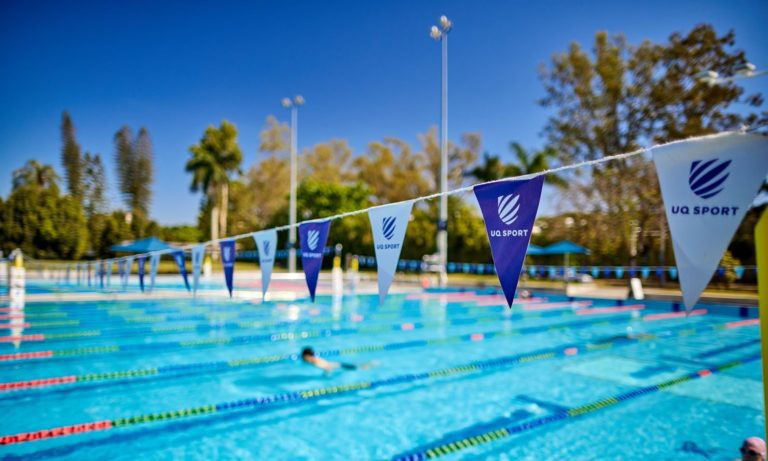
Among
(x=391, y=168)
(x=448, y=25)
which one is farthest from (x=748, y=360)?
(x=391, y=168)

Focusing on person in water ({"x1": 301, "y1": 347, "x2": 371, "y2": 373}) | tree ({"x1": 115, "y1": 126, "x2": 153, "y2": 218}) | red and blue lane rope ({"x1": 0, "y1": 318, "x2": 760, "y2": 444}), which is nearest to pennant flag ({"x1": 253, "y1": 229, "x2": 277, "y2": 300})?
red and blue lane rope ({"x1": 0, "y1": 318, "x2": 760, "y2": 444})

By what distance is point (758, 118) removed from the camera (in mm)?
19062

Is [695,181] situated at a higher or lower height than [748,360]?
higher

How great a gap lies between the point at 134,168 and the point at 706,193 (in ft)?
149

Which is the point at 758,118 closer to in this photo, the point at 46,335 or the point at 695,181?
the point at 695,181

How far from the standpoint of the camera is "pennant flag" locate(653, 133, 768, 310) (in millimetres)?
2047

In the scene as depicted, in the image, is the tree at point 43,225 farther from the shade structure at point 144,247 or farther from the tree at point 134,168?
the shade structure at point 144,247

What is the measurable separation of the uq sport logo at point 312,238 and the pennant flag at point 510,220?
91.7 inches

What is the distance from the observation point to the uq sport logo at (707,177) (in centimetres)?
212

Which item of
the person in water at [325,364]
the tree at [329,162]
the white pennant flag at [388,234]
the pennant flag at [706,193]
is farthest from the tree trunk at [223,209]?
the pennant flag at [706,193]

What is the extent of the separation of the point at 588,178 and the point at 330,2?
A: 1555 cm

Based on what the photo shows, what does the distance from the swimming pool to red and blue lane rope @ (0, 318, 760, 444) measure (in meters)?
0.03

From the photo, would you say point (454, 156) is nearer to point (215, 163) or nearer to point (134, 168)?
point (215, 163)

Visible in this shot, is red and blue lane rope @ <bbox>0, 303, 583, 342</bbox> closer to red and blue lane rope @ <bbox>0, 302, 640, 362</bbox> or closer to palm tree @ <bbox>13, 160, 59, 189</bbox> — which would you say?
red and blue lane rope @ <bbox>0, 302, 640, 362</bbox>
